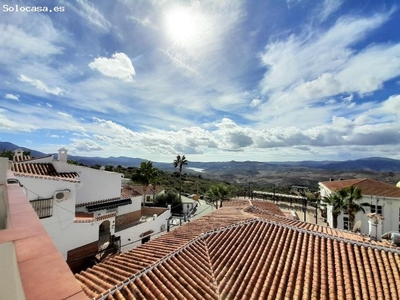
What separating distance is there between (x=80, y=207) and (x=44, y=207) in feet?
22.7

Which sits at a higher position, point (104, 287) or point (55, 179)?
point (55, 179)

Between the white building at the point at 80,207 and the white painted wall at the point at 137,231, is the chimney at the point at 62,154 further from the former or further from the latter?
the white painted wall at the point at 137,231

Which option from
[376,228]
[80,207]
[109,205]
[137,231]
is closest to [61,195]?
[80,207]

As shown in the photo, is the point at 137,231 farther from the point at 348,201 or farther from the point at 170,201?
the point at 348,201

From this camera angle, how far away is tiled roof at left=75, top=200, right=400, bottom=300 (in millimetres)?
8531

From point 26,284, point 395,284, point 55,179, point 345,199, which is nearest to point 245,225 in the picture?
point 395,284

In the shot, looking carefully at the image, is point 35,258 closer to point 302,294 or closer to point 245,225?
point 302,294

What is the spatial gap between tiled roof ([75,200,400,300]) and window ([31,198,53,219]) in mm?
7054

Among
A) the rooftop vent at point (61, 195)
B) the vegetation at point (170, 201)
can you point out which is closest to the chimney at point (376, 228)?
the rooftop vent at point (61, 195)

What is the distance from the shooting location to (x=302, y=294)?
28.2 ft

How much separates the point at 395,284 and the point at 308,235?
172 inches

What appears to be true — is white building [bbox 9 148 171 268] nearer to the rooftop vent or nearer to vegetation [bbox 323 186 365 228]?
the rooftop vent

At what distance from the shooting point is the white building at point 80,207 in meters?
15.9

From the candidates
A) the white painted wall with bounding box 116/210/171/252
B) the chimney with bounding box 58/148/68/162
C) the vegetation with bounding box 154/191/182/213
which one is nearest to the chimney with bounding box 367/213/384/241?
the white painted wall with bounding box 116/210/171/252
